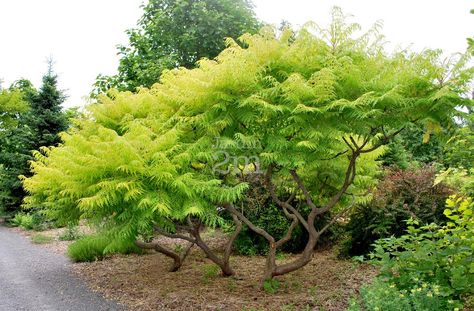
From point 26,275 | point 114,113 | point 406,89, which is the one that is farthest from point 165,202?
point 26,275

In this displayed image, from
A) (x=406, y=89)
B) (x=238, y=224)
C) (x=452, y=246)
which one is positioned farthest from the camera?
(x=238, y=224)

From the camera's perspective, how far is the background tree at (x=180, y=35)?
14.2 m

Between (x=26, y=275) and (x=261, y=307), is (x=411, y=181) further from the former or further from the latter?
(x=26, y=275)

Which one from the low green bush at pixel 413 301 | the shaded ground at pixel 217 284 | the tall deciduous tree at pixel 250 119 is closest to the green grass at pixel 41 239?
the shaded ground at pixel 217 284

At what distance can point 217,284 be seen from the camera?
7387 millimetres

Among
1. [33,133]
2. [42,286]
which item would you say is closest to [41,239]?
[33,133]

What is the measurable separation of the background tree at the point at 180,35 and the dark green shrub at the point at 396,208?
296 inches

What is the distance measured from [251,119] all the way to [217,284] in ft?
10.3

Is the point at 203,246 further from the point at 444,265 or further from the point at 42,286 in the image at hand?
the point at 444,265

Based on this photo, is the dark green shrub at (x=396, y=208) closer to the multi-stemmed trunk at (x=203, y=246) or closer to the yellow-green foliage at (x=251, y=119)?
the multi-stemmed trunk at (x=203, y=246)

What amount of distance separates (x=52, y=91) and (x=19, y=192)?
4.77 metres

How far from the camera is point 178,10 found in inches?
574

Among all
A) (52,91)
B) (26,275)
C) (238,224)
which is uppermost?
(52,91)

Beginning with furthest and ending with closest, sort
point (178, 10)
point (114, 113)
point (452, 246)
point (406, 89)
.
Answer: point (178, 10)
point (114, 113)
point (406, 89)
point (452, 246)
